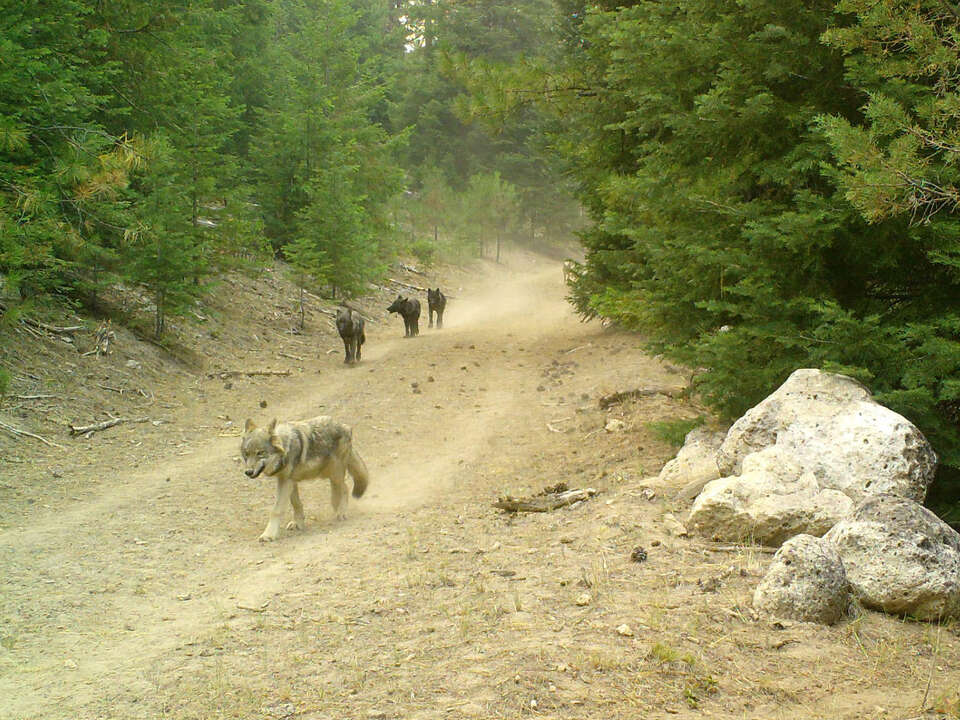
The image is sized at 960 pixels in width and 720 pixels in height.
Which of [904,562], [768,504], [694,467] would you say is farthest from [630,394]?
[904,562]

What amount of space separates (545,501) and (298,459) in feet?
9.05

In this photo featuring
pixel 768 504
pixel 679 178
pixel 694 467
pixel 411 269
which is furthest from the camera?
pixel 411 269

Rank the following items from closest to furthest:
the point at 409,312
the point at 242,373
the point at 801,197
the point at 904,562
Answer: the point at 904,562, the point at 801,197, the point at 242,373, the point at 409,312

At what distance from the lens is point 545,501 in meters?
8.14

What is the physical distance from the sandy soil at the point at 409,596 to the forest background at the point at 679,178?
2159 millimetres

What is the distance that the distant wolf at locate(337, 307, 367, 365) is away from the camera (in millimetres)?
17625

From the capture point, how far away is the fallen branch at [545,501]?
26.1ft

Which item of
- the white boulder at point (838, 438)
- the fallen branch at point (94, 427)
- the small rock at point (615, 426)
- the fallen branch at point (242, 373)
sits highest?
the white boulder at point (838, 438)

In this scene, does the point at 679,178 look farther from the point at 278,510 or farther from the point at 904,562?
the point at 278,510

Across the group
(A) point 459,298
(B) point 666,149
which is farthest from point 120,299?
(A) point 459,298

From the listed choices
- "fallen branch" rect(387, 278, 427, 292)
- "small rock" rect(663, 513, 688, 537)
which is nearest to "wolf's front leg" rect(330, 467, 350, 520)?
"small rock" rect(663, 513, 688, 537)

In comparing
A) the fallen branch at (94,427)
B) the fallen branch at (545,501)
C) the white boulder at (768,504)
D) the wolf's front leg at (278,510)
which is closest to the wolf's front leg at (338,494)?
the wolf's front leg at (278,510)

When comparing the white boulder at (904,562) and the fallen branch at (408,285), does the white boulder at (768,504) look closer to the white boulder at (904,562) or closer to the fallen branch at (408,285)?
the white boulder at (904,562)

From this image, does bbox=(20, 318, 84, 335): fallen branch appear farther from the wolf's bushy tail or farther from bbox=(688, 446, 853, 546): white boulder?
bbox=(688, 446, 853, 546): white boulder
